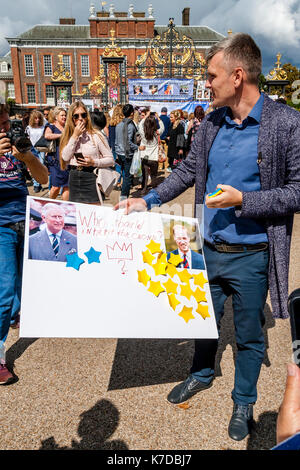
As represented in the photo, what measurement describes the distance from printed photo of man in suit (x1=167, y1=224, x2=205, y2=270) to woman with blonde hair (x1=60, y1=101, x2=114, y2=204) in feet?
7.15

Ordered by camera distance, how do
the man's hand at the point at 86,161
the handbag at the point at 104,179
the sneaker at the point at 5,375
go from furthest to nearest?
1. the handbag at the point at 104,179
2. the man's hand at the point at 86,161
3. the sneaker at the point at 5,375

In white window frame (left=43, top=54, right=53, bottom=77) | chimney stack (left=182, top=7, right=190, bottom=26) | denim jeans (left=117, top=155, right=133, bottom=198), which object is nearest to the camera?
denim jeans (left=117, top=155, right=133, bottom=198)

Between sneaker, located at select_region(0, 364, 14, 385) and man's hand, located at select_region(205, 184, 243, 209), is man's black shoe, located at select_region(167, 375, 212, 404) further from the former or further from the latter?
man's hand, located at select_region(205, 184, 243, 209)

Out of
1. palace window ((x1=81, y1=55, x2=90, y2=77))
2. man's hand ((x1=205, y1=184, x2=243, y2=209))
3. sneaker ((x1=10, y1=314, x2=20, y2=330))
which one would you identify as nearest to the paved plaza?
sneaker ((x1=10, y1=314, x2=20, y2=330))

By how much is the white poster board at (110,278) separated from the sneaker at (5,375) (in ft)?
4.30

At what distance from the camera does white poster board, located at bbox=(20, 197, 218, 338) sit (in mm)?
1739

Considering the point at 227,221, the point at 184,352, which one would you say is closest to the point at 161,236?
the point at 227,221

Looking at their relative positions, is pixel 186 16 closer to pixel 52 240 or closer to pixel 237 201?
pixel 237 201

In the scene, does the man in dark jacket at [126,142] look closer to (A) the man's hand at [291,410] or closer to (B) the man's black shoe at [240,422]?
(B) the man's black shoe at [240,422]

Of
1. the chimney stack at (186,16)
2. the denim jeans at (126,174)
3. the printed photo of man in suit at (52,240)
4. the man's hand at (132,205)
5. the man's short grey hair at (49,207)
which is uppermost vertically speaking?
the chimney stack at (186,16)

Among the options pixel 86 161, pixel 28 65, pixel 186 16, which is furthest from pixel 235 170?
pixel 186 16

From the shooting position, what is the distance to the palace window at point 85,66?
1834 inches

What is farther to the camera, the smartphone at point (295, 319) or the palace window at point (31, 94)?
the palace window at point (31, 94)

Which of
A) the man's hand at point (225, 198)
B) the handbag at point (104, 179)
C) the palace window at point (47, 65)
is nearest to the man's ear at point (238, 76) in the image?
the man's hand at point (225, 198)
